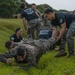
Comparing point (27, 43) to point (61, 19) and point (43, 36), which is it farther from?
point (43, 36)

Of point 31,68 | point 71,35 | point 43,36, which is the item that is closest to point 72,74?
point 31,68

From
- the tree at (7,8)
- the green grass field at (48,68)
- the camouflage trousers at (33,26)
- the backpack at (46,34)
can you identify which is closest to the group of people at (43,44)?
the green grass field at (48,68)

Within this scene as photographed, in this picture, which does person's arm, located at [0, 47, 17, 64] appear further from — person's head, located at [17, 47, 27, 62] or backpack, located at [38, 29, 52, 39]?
backpack, located at [38, 29, 52, 39]

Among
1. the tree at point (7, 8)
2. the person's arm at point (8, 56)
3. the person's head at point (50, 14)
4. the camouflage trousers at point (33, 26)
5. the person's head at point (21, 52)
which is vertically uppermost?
the person's head at point (50, 14)

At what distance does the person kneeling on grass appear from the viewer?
12.0 m

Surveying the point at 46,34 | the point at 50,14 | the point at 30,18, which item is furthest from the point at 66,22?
the point at 30,18

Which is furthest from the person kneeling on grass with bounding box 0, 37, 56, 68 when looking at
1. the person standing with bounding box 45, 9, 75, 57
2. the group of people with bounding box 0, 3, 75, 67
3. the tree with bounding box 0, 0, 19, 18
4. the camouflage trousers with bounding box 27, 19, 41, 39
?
the tree with bounding box 0, 0, 19, 18

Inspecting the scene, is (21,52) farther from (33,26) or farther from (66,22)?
(33,26)

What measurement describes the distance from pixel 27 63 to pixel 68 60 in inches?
79.5

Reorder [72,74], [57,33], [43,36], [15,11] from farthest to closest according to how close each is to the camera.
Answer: [15,11]
[43,36]
[57,33]
[72,74]

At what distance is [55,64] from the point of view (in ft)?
43.5

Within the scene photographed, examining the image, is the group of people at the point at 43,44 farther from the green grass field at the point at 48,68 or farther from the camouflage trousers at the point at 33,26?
the camouflage trousers at the point at 33,26

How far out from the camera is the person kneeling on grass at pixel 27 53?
39.4 ft

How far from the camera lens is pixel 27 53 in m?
12.3
